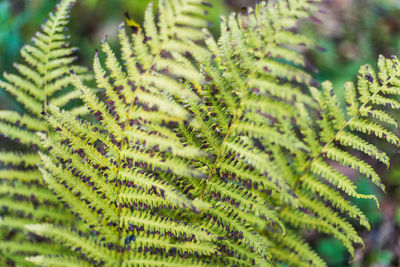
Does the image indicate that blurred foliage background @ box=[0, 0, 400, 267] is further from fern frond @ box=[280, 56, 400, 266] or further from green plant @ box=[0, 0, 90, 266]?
fern frond @ box=[280, 56, 400, 266]

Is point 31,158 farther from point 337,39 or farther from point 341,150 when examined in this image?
point 337,39

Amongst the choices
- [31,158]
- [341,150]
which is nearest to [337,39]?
[341,150]

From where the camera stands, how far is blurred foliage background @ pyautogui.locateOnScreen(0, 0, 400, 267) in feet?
8.09

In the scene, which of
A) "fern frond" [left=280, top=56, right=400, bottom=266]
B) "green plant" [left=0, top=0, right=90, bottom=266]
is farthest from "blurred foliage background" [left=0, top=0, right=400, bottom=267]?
"fern frond" [left=280, top=56, right=400, bottom=266]

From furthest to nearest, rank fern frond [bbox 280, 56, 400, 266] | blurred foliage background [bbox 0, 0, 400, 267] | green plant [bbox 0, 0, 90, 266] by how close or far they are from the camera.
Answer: blurred foliage background [bbox 0, 0, 400, 267] < green plant [bbox 0, 0, 90, 266] < fern frond [bbox 280, 56, 400, 266]

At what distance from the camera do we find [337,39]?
11.6ft

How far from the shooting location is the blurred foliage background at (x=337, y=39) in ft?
8.09

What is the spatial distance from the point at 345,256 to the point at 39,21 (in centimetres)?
312

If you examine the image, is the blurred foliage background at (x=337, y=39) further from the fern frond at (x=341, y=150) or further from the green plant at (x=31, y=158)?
the fern frond at (x=341, y=150)

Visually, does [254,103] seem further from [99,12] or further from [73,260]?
[99,12]

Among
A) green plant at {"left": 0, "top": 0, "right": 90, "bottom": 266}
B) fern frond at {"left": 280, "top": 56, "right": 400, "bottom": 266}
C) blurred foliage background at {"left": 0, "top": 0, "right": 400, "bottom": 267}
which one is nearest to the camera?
fern frond at {"left": 280, "top": 56, "right": 400, "bottom": 266}

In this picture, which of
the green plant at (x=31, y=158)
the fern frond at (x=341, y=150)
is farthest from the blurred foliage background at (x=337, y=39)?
the fern frond at (x=341, y=150)

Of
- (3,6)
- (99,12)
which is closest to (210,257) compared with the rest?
(3,6)

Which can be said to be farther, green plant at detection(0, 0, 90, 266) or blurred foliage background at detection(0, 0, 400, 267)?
blurred foliage background at detection(0, 0, 400, 267)
